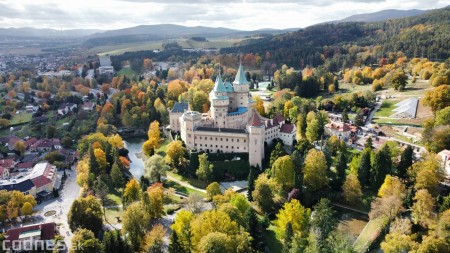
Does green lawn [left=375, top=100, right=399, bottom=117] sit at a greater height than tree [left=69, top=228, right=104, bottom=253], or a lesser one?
greater

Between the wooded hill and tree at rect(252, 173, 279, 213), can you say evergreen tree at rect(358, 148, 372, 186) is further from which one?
the wooded hill

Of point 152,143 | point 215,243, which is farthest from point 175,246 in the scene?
point 152,143

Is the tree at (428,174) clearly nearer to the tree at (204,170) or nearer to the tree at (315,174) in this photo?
the tree at (315,174)

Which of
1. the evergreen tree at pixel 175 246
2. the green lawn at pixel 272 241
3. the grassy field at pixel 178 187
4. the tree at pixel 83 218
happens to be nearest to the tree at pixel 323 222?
the green lawn at pixel 272 241

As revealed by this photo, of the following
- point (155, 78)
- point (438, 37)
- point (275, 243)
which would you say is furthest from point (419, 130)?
point (155, 78)

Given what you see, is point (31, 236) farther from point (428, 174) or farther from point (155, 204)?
point (428, 174)

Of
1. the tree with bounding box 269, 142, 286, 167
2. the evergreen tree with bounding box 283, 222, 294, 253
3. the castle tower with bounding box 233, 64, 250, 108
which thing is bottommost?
the evergreen tree with bounding box 283, 222, 294, 253

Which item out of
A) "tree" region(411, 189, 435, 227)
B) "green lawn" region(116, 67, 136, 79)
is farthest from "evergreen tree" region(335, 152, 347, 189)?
"green lawn" region(116, 67, 136, 79)

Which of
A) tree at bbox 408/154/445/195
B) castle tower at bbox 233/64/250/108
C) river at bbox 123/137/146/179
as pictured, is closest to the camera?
tree at bbox 408/154/445/195
